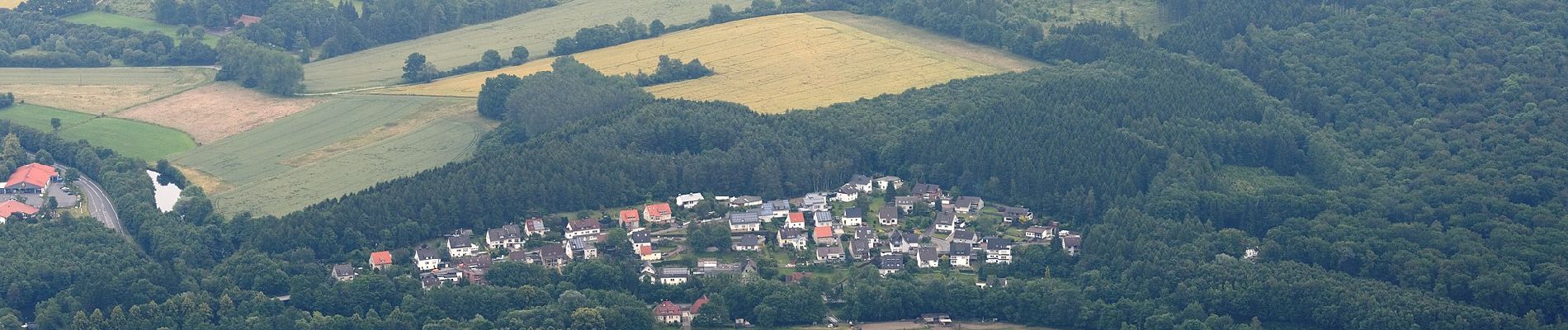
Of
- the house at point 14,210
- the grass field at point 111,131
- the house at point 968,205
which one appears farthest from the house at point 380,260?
the grass field at point 111,131

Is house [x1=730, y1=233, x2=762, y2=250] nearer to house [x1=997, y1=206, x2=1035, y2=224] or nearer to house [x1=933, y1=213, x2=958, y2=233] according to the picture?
house [x1=933, y1=213, x2=958, y2=233]

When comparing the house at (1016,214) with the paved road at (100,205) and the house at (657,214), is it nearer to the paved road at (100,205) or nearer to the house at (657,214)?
the house at (657,214)

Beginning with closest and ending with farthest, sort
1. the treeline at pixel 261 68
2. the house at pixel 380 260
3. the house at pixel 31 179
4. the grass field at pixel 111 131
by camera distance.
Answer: the house at pixel 380 260
the house at pixel 31 179
the grass field at pixel 111 131
the treeline at pixel 261 68

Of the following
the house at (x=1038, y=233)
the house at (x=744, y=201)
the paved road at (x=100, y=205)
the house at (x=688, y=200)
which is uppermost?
the paved road at (x=100, y=205)

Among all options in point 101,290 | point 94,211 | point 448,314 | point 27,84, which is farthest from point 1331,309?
point 27,84

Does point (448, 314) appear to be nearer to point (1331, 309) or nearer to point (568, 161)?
point (568, 161)

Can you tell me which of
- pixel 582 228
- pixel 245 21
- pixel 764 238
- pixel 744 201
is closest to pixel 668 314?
pixel 764 238

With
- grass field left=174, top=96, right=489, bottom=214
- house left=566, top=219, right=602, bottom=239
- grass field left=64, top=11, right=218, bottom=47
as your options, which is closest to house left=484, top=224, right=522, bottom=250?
house left=566, top=219, right=602, bottom=239
